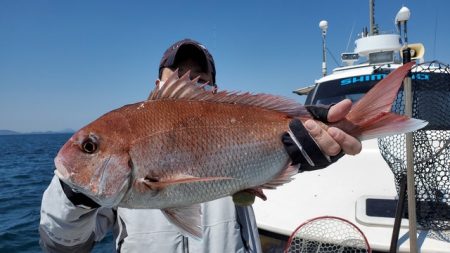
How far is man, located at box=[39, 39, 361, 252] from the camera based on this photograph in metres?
1.77

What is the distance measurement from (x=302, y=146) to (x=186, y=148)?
0.55m

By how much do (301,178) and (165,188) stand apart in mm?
2915

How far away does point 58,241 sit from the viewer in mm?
2021

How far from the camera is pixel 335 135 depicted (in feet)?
5.79

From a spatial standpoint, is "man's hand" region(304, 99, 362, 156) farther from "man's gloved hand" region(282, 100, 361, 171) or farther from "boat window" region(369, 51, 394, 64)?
"boat window" region(369, 51, 394, 64)

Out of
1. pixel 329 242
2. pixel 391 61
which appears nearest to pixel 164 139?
pixel 329 242

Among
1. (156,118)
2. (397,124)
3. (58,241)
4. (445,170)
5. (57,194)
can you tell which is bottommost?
(445,170)

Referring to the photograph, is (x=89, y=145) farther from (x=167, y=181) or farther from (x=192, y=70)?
(x=192, y=70)

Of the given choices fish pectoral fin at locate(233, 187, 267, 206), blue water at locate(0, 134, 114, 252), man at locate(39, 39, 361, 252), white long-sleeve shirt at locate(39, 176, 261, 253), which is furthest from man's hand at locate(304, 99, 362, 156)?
blue water at locate(0, 134, 114, 252)

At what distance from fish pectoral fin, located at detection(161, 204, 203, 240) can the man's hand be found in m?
0.69

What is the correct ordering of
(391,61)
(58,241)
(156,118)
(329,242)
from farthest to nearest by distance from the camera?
(391,61)
(329,242)
(58,241)
(156,118)

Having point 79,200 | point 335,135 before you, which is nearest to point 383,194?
point 335,135

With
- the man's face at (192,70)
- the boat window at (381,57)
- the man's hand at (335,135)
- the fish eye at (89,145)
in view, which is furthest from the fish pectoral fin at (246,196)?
the boat window at (381,57)

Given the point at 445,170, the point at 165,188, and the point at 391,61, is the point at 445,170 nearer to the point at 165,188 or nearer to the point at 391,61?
the point at 165,188
